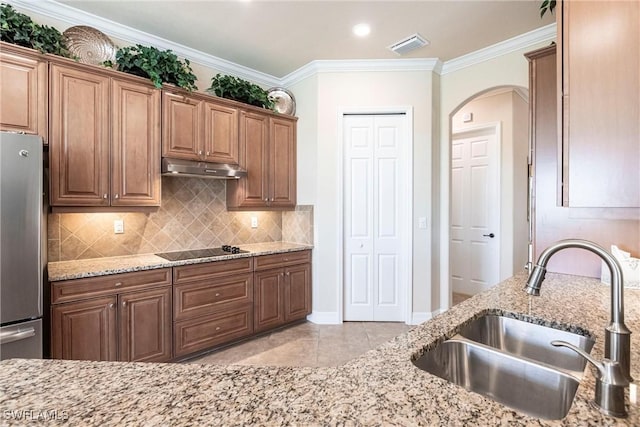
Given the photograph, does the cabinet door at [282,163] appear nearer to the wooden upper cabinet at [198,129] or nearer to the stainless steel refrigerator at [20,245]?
the wooden upper cabinet at [198,129]

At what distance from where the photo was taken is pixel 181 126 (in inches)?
111

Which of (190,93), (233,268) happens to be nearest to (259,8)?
(190,93)

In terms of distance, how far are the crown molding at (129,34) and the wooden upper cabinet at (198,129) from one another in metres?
0.62

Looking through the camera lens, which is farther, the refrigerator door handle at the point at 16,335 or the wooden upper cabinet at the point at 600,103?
the refrigerator door handle at the point at 16,335

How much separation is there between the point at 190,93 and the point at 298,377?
2.80m

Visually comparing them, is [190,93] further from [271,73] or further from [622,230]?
[622,230]

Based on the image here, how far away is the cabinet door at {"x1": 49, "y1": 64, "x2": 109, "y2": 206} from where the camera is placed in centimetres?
220

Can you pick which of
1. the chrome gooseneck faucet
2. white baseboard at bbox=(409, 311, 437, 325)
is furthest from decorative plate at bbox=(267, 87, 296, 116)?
the chrome gooseneck faucet

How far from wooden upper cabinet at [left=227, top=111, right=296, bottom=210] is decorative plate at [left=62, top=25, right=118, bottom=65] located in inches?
48.0

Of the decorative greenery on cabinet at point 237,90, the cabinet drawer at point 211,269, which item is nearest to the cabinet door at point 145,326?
the cabinet drawer at point 211,269

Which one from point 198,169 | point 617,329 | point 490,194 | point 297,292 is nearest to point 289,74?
point 198,169

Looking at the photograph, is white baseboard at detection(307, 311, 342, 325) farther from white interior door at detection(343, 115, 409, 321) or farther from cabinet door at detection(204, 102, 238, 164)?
cabinet door at detection(204, 102, 238, 164)

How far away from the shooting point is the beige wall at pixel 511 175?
13.7ft

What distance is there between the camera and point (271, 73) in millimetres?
3766
